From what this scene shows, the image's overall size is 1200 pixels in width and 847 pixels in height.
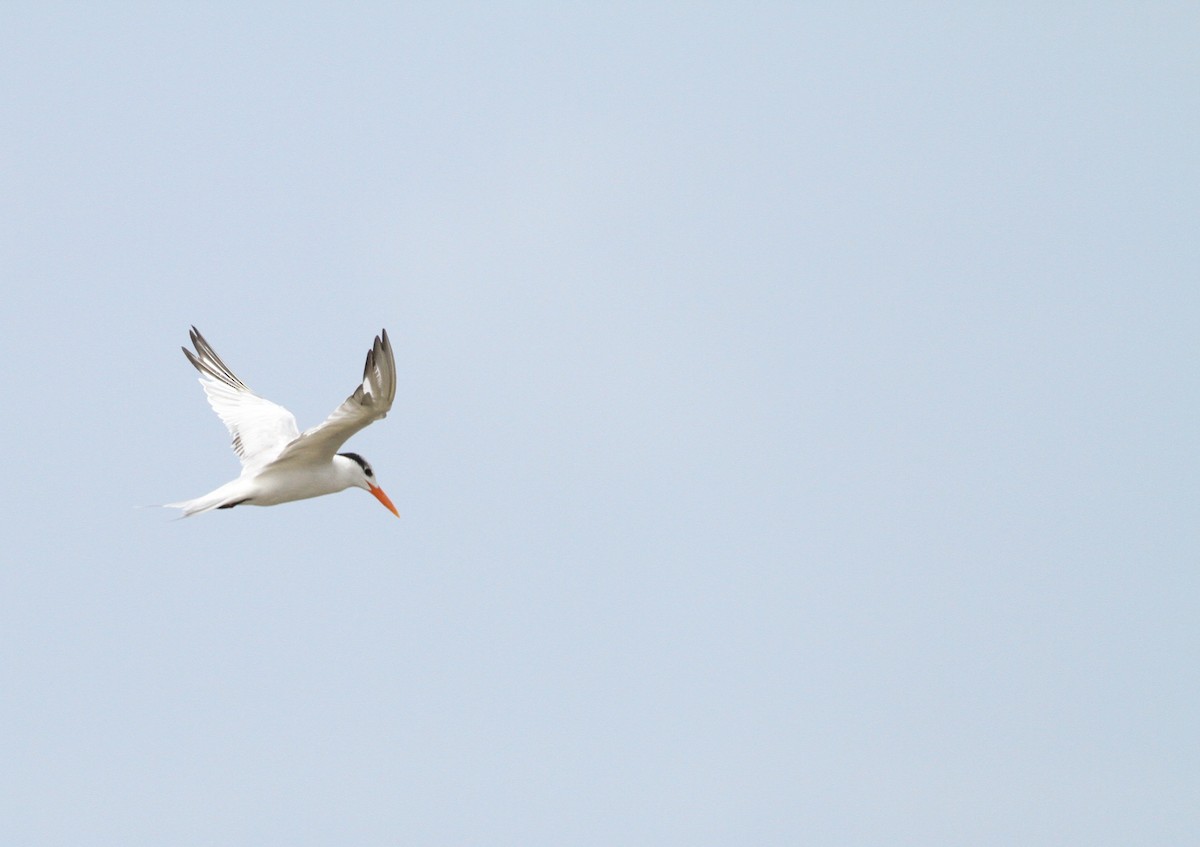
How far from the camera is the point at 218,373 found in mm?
19078

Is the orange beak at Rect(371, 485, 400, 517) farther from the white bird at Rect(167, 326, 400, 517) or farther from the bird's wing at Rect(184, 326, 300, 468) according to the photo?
the bird's wing at Rect(184, 326, 300, 468)

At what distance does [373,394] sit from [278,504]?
276 centimetres

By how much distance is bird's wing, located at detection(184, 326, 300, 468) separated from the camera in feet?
56.1

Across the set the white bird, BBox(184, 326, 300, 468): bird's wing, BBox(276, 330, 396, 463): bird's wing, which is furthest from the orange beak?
BBox(276, 330, 396, 463): bird's wing

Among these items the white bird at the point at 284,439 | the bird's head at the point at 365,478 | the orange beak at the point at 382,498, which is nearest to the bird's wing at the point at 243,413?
the white bird at the point at 284,439

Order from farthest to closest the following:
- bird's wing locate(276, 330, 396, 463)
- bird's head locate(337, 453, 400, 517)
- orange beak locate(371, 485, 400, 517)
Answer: orange beak locate(371, 485, 400, 517)
bird's head locate(337, 453, 400, 517)
bird's wing locate(276, 330, 396, 463)

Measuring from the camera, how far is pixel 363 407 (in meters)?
13.8

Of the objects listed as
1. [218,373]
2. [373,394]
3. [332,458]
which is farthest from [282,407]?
[373,394]

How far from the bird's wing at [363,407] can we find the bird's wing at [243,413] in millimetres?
1093

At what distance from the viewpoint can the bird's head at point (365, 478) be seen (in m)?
16.4

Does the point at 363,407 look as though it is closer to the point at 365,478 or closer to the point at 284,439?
the point at 365,478

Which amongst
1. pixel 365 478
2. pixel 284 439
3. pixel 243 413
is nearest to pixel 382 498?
pixel 365 478

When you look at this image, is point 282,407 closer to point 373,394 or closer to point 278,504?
point 278,504

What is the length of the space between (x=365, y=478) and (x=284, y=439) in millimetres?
1146
